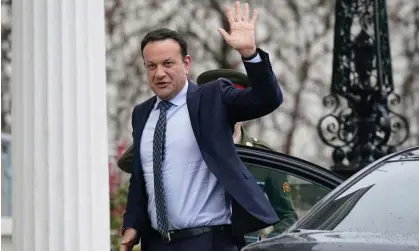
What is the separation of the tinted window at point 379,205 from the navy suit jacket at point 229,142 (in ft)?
0.79

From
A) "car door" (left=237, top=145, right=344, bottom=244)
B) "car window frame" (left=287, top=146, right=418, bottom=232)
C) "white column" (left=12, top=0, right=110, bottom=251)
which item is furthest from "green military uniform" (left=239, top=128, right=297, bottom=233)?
"white column" (left=12, top=0, right=110, bottom=251)

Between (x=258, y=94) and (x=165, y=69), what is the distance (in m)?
0.54

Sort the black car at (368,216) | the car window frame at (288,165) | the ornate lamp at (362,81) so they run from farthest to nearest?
the ornate lamp at (362,81)
the car window frame at (288,165)
the black car at (368,216)

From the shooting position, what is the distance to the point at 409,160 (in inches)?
235

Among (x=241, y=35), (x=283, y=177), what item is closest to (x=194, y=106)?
(x=241, y=35)

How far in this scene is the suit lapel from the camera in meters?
5.94

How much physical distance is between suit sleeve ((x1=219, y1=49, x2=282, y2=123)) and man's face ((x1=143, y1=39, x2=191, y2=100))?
0.28m

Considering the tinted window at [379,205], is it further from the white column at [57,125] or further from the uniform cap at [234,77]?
the uniform cap at [234,77]

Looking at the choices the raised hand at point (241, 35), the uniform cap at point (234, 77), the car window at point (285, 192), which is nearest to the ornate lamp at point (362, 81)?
the uniform cap at point (234, 77)

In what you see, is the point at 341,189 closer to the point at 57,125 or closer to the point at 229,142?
the point at 229,142

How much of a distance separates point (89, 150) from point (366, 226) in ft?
4.06

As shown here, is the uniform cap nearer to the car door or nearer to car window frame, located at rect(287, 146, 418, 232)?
the car door

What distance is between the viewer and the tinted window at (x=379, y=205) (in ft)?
17.9

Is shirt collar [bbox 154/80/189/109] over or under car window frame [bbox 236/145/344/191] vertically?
over
